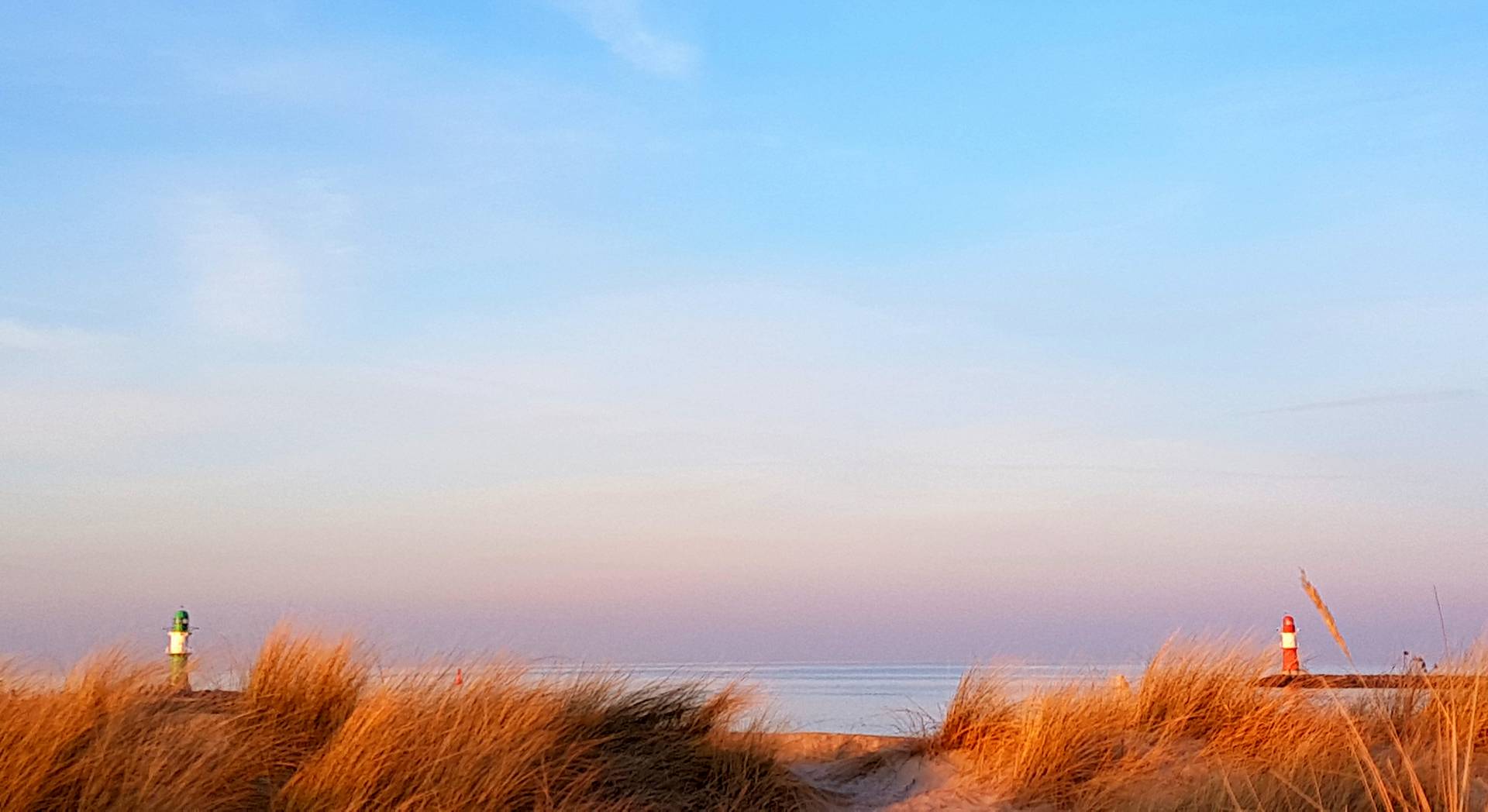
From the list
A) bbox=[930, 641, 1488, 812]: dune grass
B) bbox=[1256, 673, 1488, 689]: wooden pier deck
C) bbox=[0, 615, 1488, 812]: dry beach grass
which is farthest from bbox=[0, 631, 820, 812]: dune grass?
bbox=[1256, 673, 1488, 689]: wooden pier deck

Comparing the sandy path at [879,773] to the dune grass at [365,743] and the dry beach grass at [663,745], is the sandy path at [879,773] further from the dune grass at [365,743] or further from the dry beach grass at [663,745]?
the dune grass at [365,743]

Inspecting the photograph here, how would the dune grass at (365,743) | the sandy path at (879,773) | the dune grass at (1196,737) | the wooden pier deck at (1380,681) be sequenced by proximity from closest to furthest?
the dune grass at (365,743) → the dune grass at (1196,737) → the sandy path at (879,773) → the wooden pier deck at (1380,681)

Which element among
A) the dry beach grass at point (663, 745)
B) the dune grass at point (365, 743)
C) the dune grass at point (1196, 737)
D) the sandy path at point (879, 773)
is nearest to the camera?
the dune grass at point (365, 743)

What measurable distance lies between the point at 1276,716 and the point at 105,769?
6134 mm

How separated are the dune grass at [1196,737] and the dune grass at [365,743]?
1.39 metres

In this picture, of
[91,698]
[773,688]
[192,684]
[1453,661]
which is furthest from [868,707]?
[91,698]

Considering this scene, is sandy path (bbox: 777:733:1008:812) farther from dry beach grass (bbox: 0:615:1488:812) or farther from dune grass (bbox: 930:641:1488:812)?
dune grass (bbox: 930:641:1488:812)

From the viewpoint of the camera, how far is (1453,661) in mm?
8602

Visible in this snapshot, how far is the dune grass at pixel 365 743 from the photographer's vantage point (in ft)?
19.0

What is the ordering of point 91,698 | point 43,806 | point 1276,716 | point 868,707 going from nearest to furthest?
point 43,806
point 91,698
point 1276,716
point 868,707

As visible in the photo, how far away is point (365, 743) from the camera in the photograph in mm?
6242

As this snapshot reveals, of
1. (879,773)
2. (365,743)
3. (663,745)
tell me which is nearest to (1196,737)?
(879,773)

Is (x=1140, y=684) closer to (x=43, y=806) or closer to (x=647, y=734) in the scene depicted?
(x=647, y=734)

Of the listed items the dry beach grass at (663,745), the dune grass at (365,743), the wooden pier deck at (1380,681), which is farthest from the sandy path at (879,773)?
the wooden pier deck at (1380,681)
